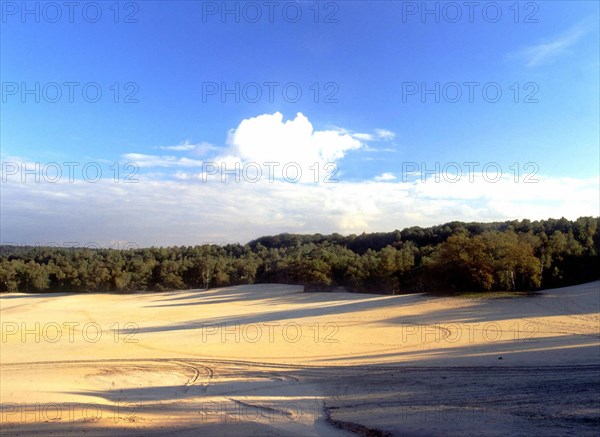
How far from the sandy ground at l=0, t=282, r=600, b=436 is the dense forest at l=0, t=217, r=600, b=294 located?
8.39 feet

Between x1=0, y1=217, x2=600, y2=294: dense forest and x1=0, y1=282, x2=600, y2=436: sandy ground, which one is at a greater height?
x1=0, y1=217, x2=600, y2=294: dense forest

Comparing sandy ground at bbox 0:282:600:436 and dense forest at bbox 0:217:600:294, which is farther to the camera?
dense forest at bbox 0:217:600:294

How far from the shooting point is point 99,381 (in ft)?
46.3

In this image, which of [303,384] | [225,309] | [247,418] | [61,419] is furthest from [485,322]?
[225,309]

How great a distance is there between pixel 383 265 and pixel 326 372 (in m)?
25.8

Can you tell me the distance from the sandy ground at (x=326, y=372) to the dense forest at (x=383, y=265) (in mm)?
2557

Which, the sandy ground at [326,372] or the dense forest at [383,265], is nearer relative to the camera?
the sandy ground at [326,372]

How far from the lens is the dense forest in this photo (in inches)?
1094

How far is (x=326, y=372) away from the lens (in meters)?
13.7

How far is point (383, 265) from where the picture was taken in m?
38.7

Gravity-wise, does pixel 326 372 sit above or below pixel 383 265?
below

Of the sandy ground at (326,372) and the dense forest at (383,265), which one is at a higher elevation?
the dense forest at (383,265)

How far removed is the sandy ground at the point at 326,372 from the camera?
27.8ft

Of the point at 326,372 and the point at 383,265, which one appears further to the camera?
the point at 383,265
